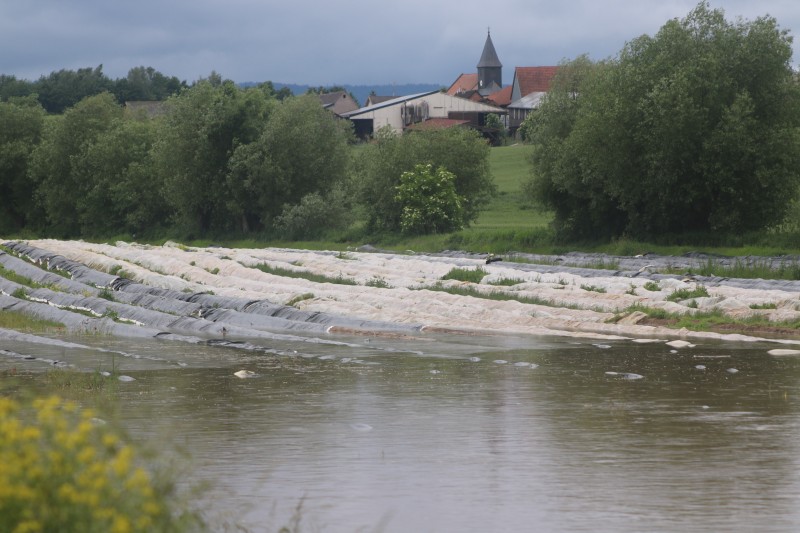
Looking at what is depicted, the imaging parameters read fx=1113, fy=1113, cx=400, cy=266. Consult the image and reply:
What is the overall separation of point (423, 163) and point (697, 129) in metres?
19.8

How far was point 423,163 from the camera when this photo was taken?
191 feet

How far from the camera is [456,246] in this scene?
168 feet

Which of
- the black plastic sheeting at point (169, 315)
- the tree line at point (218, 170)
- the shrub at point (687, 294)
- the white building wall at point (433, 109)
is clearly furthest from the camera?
the white building wall at point (433, 109)

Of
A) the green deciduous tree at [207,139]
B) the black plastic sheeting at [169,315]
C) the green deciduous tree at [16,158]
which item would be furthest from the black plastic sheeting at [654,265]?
the green deciduous tree at [16,158]

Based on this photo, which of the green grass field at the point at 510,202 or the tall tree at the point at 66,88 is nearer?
the green grass field at the point at 510,202

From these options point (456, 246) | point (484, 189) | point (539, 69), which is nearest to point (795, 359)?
point (456, 246)

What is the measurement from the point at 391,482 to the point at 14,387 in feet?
28.9

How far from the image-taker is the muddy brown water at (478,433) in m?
10.3

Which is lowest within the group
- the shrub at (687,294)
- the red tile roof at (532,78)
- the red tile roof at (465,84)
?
the shrub at (687,294)

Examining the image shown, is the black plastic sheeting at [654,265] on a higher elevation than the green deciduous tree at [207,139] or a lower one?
lower

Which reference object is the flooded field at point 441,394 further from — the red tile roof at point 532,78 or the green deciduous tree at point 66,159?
the red tile roof at point 532,78

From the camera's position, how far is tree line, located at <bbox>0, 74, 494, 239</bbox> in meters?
59.2

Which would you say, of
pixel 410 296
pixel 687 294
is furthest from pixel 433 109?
pixel 687 294

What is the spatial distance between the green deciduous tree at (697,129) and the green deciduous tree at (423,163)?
43.1 feet
